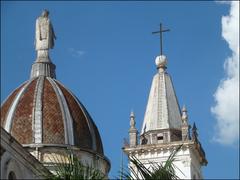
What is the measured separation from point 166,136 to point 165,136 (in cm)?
6

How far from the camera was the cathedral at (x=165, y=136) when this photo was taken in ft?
132

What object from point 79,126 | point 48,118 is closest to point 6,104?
point 48,118

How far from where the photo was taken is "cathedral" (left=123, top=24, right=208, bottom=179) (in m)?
40.3

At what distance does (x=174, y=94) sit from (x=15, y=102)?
504 inches

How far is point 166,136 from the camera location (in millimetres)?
41375

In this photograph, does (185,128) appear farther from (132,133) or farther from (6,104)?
(6,104)

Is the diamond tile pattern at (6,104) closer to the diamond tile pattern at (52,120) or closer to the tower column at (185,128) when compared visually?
the diamond tile pattern at (52,120)

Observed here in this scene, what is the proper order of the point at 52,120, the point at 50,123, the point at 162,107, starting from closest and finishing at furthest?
the point at 50,123
the point at 52,120
the point at 162,107

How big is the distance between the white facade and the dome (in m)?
7.05

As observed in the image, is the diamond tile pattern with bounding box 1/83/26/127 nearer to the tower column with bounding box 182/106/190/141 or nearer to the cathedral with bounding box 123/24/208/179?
the cathedral with bounding box 123/24/208/179

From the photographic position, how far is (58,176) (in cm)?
1566

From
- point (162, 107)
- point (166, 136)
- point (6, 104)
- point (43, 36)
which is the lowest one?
point (6, 104)

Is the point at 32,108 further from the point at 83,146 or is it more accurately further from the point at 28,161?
the point at 28,161

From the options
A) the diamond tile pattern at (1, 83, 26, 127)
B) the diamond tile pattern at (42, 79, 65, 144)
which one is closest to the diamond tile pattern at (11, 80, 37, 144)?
the diamond tile pattern at (1, 83, 26, 127)
